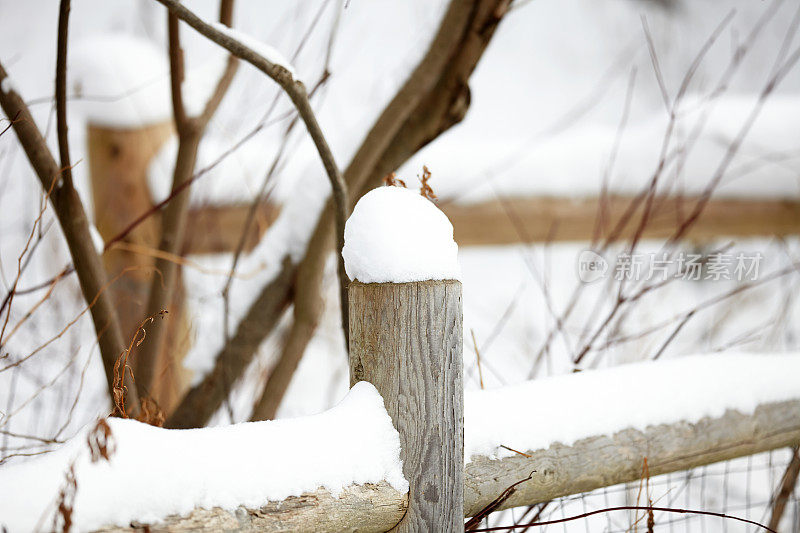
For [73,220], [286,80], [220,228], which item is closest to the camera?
[286,80]

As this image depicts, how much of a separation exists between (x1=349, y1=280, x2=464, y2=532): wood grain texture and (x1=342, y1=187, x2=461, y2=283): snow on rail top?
12mm

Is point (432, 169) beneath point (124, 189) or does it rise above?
above

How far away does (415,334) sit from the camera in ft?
1.87

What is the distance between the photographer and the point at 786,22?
5.77 metres

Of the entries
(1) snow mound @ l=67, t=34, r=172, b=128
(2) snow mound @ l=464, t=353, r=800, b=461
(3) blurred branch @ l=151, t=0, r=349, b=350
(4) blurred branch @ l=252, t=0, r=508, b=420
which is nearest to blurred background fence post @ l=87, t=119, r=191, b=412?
(1) snow mound @ l=67, t=34, r=172, b=128

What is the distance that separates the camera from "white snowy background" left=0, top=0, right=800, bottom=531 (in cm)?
109

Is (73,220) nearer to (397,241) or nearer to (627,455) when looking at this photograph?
(397,241)

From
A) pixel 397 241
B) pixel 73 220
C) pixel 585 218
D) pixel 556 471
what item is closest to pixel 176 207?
pixel 73 220

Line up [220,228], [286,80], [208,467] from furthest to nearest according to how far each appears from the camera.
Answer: [220,228], [286,80], [208,467]

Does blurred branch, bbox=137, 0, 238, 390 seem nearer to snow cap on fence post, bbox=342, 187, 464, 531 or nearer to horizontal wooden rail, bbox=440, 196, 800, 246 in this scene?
snow cap on fence post, bbox=342, 187, 464, 531

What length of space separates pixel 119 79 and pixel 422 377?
1240 mm

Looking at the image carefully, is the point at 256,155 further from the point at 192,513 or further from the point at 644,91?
the point at 644,91

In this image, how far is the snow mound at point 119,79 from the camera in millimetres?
1464

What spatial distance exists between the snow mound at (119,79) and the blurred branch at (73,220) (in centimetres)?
77
